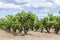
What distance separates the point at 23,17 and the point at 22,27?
4.19 metres

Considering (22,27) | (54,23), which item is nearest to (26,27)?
(22,27)

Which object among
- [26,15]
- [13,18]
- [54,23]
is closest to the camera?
[26,15]

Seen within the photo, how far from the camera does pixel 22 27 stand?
74.0 m

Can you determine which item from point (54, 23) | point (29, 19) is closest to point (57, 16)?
point (54, 23)

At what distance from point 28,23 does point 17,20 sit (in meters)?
4.76

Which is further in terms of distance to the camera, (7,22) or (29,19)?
(7,22)

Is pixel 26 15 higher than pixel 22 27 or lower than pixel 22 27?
higher

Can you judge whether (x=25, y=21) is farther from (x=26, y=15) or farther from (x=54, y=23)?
(x=54, y=23)

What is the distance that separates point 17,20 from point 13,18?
17.2ft

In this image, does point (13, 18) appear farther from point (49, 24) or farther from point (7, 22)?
point (49, 24)

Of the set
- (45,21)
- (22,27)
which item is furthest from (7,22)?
(45,21)

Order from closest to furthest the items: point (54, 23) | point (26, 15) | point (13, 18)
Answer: point (26, 15) < point (13, 18) < point (54, 23)

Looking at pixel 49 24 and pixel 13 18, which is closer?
pixel 13 18

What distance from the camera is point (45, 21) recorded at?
304 ft
